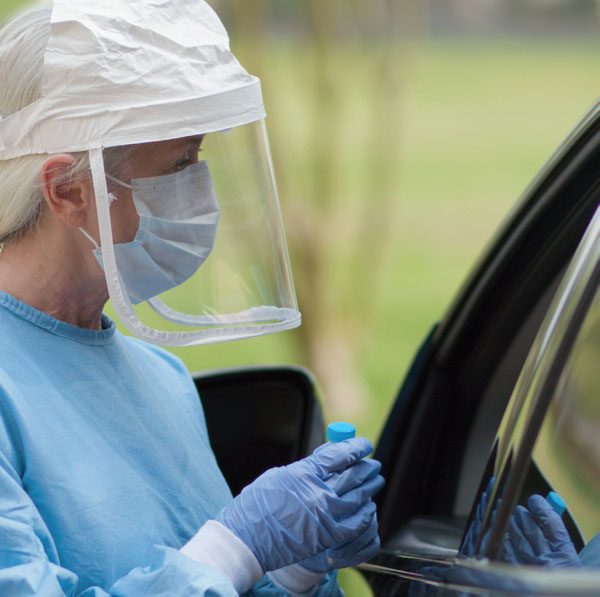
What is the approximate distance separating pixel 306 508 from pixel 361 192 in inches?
358

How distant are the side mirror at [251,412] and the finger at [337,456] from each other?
0.65 m

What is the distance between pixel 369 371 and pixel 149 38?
486 centimetres

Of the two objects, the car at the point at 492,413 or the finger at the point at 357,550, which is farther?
the finger at the point at 357,550

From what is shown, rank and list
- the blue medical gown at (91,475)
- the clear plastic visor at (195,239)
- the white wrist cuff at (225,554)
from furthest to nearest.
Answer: the clear plastic visor at (195,239) < the white wrist cuff at (225,554) < the blue medical gown at (91,475)

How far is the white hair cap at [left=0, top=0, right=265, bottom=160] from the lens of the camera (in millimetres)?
1418

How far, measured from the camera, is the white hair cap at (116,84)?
1418mm

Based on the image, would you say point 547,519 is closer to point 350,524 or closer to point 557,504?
point 557,504

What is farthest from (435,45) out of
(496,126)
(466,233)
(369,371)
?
(369,371)

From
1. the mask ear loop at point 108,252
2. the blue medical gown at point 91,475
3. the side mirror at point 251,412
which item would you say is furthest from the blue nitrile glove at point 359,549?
the side mirror at point 251,412

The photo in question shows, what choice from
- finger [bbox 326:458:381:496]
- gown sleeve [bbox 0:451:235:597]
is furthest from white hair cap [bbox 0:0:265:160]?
finger [bbox 326:458:381:496]

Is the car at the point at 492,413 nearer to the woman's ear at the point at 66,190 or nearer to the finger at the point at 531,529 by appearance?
the finger at the point at 531,529

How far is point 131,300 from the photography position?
155 centimetres

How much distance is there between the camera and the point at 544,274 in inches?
72.2

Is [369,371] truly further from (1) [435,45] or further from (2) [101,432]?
(1) [435,45]
